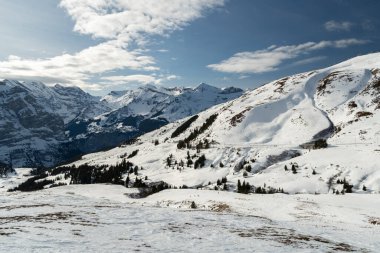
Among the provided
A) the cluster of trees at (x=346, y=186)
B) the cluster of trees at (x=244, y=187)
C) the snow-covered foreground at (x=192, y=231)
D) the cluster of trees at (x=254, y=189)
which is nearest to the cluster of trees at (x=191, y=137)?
the cluster of trees at (x=244, y=187)

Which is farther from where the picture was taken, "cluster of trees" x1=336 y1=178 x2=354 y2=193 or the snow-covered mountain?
the snow-covered mountain

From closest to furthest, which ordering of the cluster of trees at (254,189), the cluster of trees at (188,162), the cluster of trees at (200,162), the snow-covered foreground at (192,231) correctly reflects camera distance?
1. the snow-covered foreground at (192,231)
2. the cluster of trees at (254,189)
3. the cluster of trees at (200,162)
4. the cluster of trees at (188,162)

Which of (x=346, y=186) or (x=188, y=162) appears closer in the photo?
(x=346, y=186)

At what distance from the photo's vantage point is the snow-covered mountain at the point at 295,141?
73688mm

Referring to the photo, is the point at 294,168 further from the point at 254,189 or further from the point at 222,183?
the point at 222,183

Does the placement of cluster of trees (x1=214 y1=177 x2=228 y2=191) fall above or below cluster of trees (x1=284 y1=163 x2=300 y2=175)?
below

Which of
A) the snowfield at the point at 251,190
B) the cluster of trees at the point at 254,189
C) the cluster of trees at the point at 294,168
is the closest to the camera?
the snowfield at the point at 251,190

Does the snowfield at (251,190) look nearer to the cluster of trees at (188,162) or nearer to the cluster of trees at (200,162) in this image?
the cluster of trees at (200,162)

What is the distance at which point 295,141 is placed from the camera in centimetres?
10969

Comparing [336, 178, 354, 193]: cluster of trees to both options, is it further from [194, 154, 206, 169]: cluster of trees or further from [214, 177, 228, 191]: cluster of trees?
[194, 154, 206, 169]: cluster of trees

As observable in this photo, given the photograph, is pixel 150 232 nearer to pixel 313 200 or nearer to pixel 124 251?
pixel 124 251

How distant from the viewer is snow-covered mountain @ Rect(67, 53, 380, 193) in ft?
242

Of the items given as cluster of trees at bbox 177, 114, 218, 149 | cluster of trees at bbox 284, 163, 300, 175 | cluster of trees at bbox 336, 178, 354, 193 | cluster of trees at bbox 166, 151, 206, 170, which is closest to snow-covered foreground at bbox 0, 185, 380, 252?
cluster of trees at bbox 336, 178, 354, 193

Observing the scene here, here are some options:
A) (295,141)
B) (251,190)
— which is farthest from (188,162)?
(251,190)
